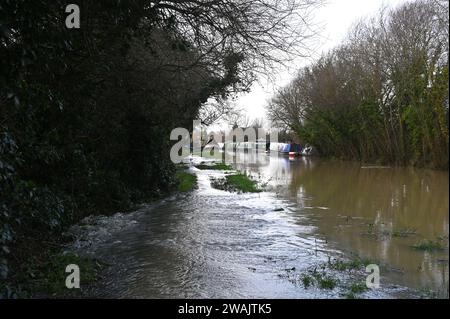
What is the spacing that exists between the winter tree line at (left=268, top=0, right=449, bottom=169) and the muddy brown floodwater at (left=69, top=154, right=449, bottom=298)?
5.95 feet

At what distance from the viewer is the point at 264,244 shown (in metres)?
9.64

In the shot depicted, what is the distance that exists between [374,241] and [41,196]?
672 cm

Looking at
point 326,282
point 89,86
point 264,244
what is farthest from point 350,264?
point 89,86

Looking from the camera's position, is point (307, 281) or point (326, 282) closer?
point (326, 282)

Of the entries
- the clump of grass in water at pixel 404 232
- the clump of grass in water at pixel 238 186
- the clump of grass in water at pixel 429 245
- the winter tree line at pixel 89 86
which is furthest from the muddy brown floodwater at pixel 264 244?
the clump of grass in water at pixel 238 186

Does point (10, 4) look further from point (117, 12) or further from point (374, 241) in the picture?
point (374, 241)

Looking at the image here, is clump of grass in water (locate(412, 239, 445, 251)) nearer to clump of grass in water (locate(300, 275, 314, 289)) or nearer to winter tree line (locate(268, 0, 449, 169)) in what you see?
winter tree line (locate(268, 0, 449, 169))

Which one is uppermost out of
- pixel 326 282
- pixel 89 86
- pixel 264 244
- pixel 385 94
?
pixel 385 94

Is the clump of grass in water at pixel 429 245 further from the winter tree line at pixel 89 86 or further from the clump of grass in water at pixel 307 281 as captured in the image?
the winter tree line at pixel 89 86

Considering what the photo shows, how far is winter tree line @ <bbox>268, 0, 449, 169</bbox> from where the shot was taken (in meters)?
18.6

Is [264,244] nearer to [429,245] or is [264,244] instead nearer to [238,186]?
[429,245]

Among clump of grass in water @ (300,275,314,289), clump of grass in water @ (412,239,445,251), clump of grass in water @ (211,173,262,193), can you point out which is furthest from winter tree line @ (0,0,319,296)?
clump of grass in water @ (211,173,262,193)

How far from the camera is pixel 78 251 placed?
29.2 ft

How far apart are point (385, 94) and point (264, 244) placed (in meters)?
24.6
